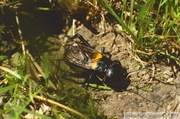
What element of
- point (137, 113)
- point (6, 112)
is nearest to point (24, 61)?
point (6, 112)

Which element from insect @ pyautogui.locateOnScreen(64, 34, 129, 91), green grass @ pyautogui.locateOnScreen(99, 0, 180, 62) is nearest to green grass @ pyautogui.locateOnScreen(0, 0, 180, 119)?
green grass @ pyautogui.locateOnScreen(99, 0, 180, 62)

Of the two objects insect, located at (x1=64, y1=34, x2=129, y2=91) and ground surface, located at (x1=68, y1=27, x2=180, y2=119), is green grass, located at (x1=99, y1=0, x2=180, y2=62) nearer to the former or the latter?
ground surface, located at (x1=68, y1=27, x2=180, y2=119)

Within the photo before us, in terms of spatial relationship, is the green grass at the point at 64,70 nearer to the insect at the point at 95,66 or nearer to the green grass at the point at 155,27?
the green grass at the point at 155,27

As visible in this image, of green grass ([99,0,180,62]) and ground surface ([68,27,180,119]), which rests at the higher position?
green grass ([99,0,180,62])

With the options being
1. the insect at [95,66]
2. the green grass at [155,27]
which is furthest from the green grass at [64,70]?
the insect at [95,66]

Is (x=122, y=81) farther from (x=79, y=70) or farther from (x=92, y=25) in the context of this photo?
(x=92, y=25)

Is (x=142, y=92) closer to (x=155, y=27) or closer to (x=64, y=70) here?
(x=155, y=27)

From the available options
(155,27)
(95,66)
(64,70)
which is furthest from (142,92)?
(64,70)

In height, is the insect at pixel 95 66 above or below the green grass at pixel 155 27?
below

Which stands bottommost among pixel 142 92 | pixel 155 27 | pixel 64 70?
pixel 142 92
